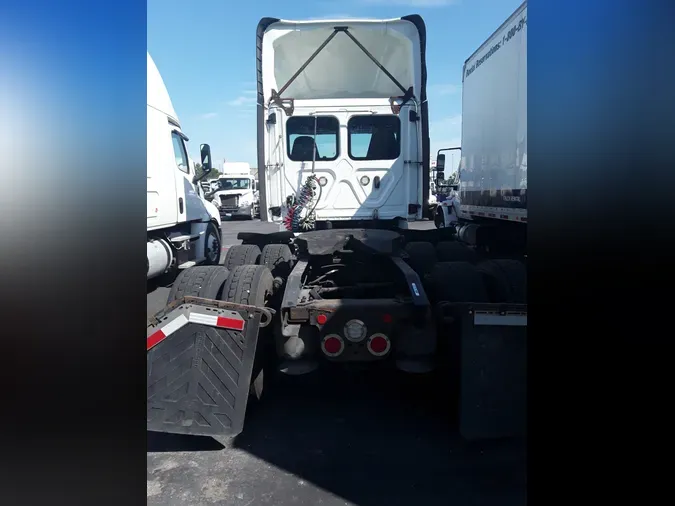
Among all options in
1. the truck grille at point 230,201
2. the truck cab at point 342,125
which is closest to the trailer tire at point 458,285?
the truck cab at point 342,125

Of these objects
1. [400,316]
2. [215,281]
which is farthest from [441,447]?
[215,281]

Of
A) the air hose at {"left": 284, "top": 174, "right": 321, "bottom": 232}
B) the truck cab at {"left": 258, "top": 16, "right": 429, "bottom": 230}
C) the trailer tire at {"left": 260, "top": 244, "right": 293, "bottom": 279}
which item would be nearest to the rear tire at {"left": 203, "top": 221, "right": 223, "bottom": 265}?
the truck cab at {"left": 258, "top": 16, "right": 429, "bottom": 230}

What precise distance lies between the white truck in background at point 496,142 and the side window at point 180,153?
522 cm

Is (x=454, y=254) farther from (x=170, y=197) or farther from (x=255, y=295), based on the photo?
(x=170, y=197)

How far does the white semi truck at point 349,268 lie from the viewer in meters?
3.53

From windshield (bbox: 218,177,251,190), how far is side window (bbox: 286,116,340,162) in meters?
20.3

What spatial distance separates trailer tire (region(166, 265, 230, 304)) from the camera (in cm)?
428

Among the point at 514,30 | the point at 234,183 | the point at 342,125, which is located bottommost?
the point at 342,125

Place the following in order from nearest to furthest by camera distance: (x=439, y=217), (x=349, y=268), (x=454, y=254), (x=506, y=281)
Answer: (x=506, y=281) → (x=349, y=268) → (x=454, y=254) → (x=439, y=217)

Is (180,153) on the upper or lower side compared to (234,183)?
lower

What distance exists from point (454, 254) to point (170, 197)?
453cm

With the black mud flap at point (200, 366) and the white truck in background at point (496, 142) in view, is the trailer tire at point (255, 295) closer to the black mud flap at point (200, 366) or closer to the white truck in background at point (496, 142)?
the black mud flap at point (200, 366)

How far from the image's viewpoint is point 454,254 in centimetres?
617

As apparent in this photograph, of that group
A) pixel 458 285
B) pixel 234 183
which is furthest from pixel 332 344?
pixel 234 183
